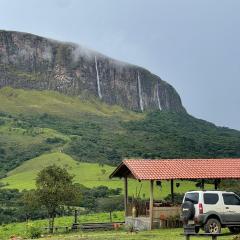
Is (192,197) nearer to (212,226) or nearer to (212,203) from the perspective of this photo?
(212,203)

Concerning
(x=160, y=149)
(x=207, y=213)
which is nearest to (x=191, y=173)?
(x=207, y=213)

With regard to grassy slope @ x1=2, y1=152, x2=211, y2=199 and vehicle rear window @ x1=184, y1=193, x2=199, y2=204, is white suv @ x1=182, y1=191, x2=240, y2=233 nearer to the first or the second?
vehicle rear window @ x1=184, y1=193, x2=199, y2=204

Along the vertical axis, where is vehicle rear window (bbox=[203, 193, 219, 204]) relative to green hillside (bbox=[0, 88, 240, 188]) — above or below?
below

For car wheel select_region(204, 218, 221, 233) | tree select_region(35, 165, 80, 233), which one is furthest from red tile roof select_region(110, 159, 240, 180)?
car wheel select_region(204, 218, 221, 233)

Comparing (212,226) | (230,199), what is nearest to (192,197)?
(212,226)

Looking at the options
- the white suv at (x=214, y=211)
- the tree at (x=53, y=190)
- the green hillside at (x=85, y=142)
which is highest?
the green hillside at (x=85, y=142)

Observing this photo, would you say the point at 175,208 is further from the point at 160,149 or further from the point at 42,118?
the point at 42,118

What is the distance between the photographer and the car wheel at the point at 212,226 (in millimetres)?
23580

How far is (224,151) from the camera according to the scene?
134 metres

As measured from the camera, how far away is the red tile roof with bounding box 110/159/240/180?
33.3 meters

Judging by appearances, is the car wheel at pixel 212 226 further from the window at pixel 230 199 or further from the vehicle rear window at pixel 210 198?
the window at pixel 230 199

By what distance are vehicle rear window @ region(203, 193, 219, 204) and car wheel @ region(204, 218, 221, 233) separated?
2.57 feet

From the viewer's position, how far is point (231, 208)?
24719 millimetres

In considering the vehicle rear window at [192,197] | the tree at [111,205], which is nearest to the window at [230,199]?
the vehicle rear window at [192,197]
